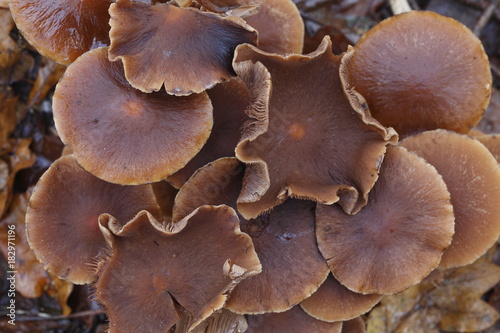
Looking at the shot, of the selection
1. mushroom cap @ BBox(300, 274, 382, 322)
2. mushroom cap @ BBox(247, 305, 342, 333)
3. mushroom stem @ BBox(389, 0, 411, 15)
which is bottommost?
mushroom cap @ BBox(247, 305, 342, 333)

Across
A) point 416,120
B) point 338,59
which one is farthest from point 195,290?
point 416,120

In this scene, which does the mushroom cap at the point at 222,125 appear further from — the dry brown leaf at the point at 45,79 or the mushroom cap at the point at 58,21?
the dry brown leaf at the point at 45,79

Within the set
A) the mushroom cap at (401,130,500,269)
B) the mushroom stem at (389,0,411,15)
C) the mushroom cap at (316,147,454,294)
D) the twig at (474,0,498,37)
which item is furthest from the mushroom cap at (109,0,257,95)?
the twig at (474,0,498,37)

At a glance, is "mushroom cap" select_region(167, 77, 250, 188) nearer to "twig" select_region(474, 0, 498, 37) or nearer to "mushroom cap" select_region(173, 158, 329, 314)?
"mushroom cap" select_region(173, 158, 329, 314)

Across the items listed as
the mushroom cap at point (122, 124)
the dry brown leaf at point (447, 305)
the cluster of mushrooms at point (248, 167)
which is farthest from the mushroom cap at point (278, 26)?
the dry brown leaf at point (447, 305)

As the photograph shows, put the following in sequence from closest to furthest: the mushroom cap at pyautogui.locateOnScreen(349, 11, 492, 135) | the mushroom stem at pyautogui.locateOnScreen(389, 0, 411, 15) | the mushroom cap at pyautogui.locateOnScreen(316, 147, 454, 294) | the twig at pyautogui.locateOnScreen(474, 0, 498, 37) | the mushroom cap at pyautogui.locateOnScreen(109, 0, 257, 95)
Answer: the mushroom cap at pyautogui.locateOnScreen(109, 0, 257, 95)
the mushroom cap at pyautogui.locateOnScreen(316, 147, 454, 294)
the mushroom cap at pyautogui.locateOnScreen(349, 11, 492, 135)
the mushroom stem at pyautogui.locateOnScreen(389, 0, 411, 15)
the twig at pyautogui.locateOnScreen(474, 0, 498, 37)

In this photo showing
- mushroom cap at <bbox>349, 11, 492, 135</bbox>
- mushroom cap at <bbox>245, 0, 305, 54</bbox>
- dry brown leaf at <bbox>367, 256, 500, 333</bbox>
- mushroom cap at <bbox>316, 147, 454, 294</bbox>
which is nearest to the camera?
mushroom cap at <bbox>316, 147, 454, 294</bbox>

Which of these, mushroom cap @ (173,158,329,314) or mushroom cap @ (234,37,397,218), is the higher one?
mushroom cap @ (234,37,397,218)

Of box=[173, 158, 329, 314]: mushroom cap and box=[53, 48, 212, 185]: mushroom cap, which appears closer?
box=[53, 48, 212, 185]: mushroom cap
